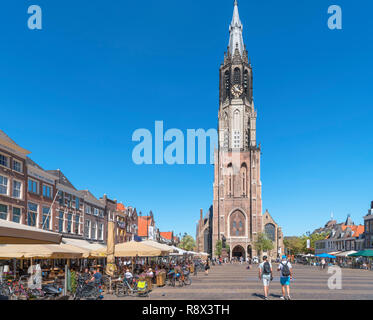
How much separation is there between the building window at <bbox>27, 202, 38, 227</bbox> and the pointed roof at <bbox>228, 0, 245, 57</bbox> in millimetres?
78742

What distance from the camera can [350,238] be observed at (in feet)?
261

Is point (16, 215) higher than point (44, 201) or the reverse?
the reverse

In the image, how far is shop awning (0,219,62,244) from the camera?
328 inches

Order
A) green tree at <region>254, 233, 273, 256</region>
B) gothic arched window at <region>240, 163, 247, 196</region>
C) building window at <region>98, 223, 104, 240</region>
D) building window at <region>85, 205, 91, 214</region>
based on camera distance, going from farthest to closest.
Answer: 1. gothic arched window at <region>240, 163, 247, 196</region>
2. green tree at <region>254, 233, 273, 256</region>
3. building window at <region>98, 223, 104, 240</region>
4. building window at <region>85, 205, 91, 214</region>

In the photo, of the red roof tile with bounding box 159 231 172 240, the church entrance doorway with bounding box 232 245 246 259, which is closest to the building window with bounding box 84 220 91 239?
the church entrance doorway with bounding box 232 245 246 259

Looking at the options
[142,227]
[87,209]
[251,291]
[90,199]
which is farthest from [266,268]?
[142,227]

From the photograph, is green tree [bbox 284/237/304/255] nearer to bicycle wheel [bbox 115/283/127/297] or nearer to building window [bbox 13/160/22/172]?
building window [bbox 13/160/22/172]

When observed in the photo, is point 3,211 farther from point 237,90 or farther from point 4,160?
point 237,90

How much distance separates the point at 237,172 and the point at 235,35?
1440 inches

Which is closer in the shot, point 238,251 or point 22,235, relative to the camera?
point 22,235
